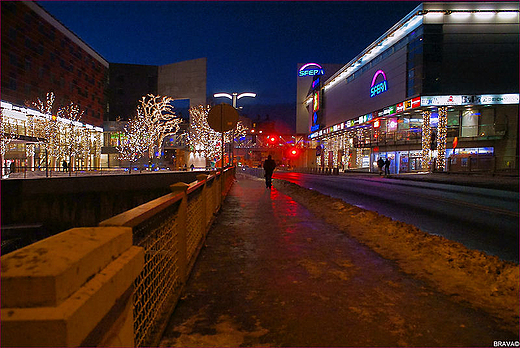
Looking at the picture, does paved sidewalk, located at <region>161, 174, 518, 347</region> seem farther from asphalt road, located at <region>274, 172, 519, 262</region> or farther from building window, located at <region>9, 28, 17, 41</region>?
building window, located at <region>9, 28, 17, 41</region>

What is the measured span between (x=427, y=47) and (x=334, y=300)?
35944 millimetres

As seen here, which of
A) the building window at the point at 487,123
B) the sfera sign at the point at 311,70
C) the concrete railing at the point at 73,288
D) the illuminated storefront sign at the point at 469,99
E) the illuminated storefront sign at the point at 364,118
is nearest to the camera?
the concrete railing at the point at 73,288

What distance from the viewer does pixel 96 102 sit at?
175 feet

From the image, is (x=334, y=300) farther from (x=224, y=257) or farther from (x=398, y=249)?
(x=398, y=249)

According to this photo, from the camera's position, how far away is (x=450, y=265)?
475cm

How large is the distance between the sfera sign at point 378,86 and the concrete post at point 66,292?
4214cm

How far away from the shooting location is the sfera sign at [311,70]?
8156 cm

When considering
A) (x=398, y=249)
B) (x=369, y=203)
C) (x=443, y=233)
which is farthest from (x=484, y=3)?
(x=398, y=249)

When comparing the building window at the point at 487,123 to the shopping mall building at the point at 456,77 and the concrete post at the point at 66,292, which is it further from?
the concrete post at the point at 66,292

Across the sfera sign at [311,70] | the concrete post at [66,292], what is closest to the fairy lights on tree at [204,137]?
the sfera sign at [311,70]

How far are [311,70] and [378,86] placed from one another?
43.7 metres

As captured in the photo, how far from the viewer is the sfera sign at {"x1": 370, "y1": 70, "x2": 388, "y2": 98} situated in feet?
130

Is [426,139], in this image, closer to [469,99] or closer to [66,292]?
[469,99]

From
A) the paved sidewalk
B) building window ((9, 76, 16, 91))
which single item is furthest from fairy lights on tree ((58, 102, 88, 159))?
the paved sidewalk
